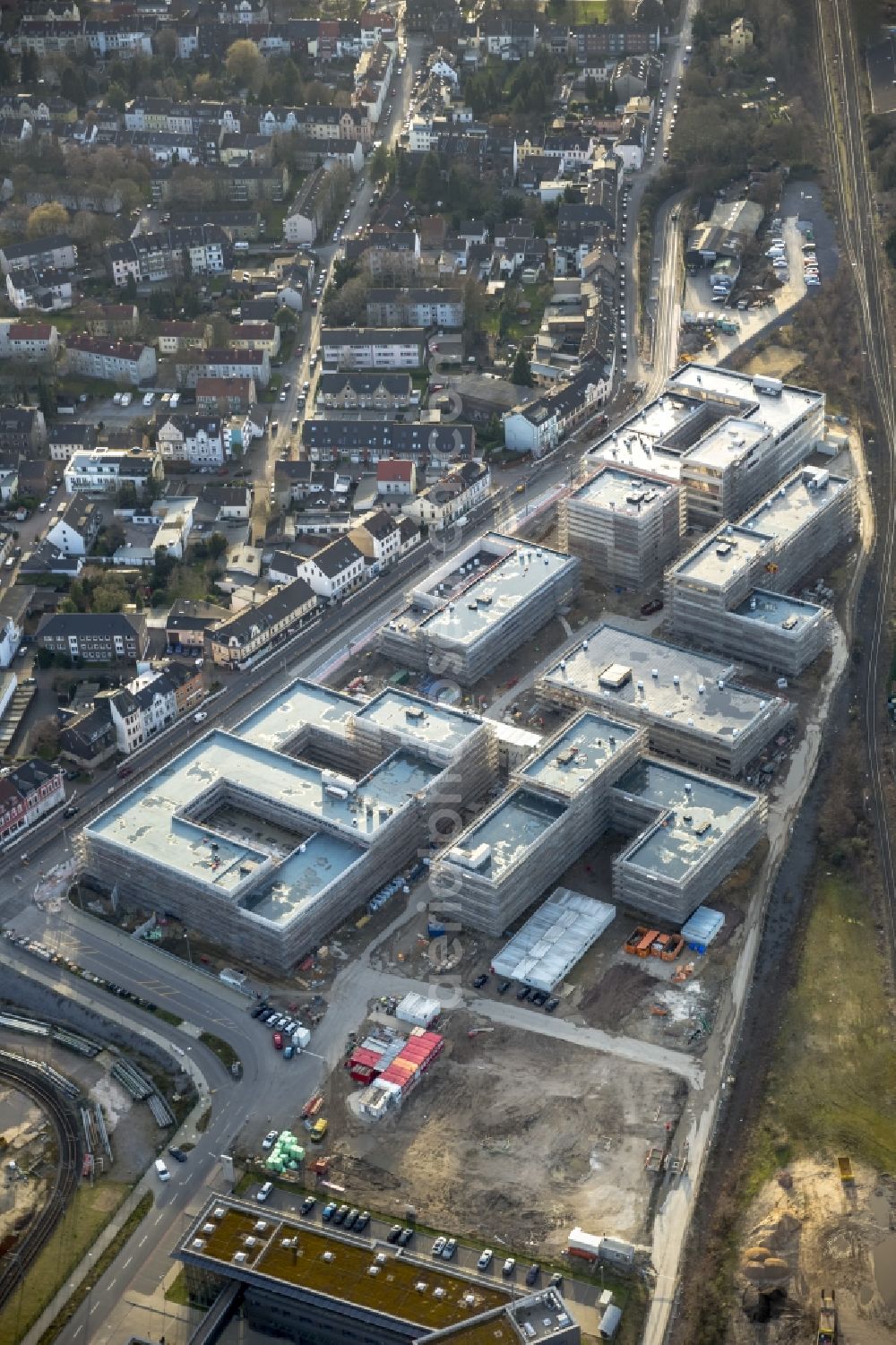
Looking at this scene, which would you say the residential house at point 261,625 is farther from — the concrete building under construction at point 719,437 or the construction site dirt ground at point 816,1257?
the construction site dirt ground at point 816,1257

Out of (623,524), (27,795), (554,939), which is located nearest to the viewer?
(554,939)

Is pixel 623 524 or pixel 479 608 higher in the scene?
pixel 623 524

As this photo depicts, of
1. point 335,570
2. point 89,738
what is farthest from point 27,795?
point 335,570

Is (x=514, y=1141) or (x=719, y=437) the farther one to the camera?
(x=719, y=437)

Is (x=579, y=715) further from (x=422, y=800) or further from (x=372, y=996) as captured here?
(x=372, y=996)

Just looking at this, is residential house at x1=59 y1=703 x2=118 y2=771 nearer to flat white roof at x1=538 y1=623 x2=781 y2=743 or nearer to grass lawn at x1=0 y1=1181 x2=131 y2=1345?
flat white roof at x1=538 y1=623 x2=781 y2=743

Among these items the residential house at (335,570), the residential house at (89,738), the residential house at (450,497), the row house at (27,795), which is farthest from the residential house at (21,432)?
the row house at (27,795)

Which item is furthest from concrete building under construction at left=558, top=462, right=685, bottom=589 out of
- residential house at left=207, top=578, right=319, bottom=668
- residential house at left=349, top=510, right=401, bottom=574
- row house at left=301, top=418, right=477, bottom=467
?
residential house at left=207, top=578, right=319, bottom=668

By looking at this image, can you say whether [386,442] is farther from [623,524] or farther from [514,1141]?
[514,1141]
